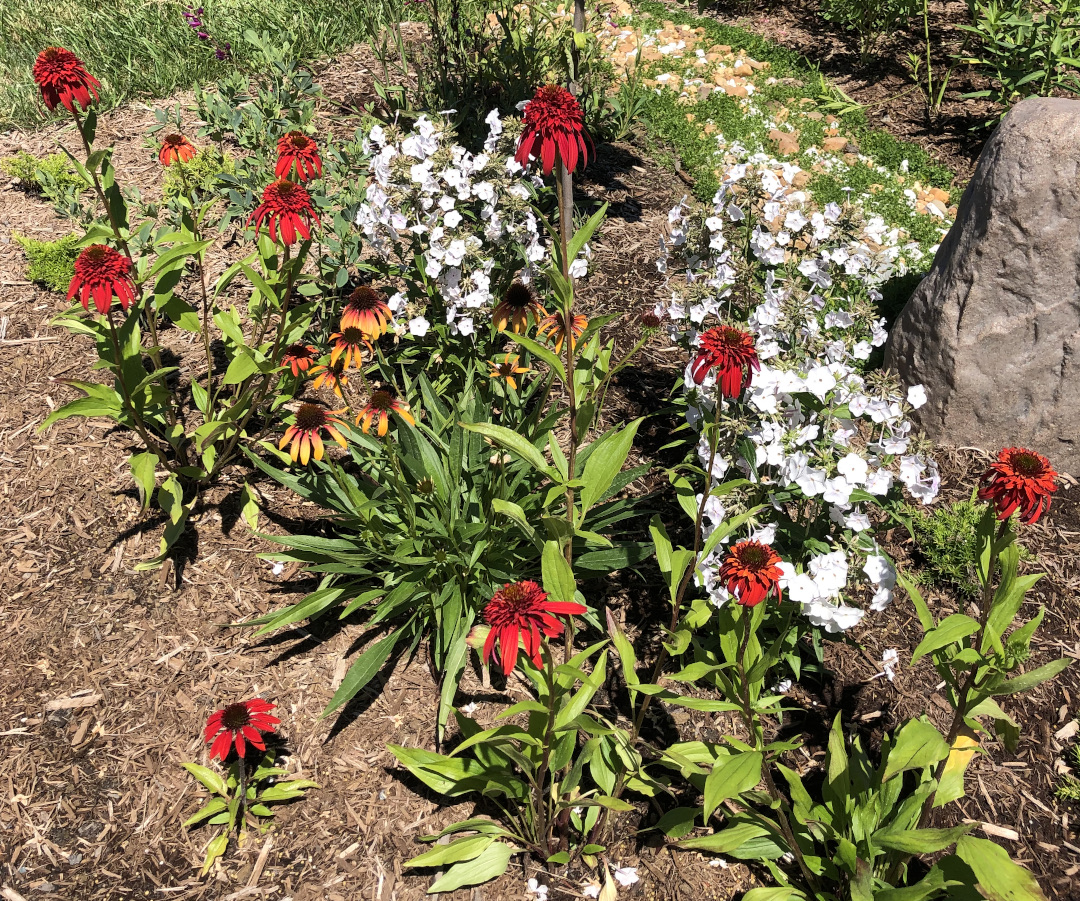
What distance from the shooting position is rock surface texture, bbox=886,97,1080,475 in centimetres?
317

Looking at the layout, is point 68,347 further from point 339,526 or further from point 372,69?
point 372,69

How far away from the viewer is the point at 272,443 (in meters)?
3.40

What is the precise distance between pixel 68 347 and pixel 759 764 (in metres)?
3.43

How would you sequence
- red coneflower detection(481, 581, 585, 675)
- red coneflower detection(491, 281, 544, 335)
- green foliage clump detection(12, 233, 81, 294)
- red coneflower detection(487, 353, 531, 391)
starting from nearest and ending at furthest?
red coneflower detection(481, 581, 585, 675)
red coneflower detection(491, 281, 544, 335)
red coneflower detection(487, 353, 531, 391)
green foliage clump detection(12, 233, 81, 294)

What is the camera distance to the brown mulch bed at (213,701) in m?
Result: 2.45

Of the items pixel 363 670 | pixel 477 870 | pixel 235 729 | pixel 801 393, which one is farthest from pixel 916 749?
pixel 235 729

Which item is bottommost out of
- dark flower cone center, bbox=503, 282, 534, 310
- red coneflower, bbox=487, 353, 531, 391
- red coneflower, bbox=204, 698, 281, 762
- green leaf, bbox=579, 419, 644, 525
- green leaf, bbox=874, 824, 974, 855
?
red coneflower, bbox=204, 698, 281, 762

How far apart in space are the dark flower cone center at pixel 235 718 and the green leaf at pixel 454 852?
594 millimetres

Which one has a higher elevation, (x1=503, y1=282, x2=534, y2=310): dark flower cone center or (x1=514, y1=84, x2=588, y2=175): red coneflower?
(x1=514, y1=84, x2=588, y2=175): red coneflower

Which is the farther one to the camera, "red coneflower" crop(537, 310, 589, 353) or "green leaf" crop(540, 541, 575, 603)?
"red coneflower" crop(537, 310, 589, 353)

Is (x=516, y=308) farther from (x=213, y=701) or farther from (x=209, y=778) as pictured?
(x=209, y=778)

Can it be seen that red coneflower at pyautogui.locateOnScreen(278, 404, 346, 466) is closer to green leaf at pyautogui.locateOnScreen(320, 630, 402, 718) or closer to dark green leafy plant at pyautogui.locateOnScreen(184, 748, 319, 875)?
green leaf at pyautogui.locateOnScreen(320, 630, 402, 718)

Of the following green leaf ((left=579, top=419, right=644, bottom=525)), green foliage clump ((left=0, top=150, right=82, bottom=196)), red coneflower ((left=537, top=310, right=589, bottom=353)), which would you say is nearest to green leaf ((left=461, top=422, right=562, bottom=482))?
green leaf ((left=579, top=419, right=644, bottom=525))

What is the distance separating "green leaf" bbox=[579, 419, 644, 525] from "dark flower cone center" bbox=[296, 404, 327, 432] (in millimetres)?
923
